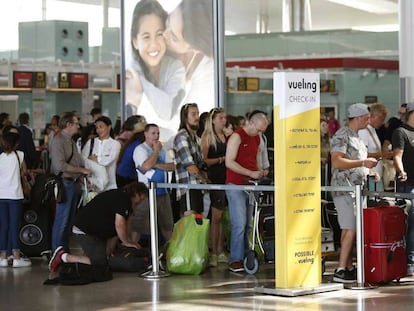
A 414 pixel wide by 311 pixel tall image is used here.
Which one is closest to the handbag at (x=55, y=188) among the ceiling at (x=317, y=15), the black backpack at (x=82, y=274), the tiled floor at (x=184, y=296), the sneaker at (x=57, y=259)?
the sneaker at (x=57, y=259)

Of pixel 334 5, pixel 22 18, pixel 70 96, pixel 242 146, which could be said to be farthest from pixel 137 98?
pixel 334 5

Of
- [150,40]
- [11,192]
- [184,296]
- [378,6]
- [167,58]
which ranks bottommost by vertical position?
[184,296]

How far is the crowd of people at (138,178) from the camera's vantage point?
10.3 meters

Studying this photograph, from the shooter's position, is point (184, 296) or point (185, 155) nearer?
point (184, 296)

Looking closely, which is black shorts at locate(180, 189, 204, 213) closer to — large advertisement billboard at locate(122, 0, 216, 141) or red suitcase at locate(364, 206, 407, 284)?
red suitcase at locate(364, 206, 407, 284)

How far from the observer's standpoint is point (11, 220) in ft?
36.7

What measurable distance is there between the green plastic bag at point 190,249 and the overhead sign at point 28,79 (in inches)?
418

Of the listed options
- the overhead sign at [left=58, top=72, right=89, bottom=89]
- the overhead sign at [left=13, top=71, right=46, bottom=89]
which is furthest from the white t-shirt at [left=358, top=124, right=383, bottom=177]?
the overhead sign at [left=58, top=72, right=89, bottom=89]

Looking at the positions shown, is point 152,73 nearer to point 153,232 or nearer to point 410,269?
point 153,232

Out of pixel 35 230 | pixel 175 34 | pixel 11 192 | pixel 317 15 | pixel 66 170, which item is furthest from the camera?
pixel 317 15

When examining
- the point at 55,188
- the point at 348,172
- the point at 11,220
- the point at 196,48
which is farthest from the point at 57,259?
the point at 196,48

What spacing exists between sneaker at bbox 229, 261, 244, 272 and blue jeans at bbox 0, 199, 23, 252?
7.74 feet

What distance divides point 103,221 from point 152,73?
446 cm

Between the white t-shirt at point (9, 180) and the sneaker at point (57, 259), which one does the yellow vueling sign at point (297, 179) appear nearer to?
the sneaker at point (57, 259)
